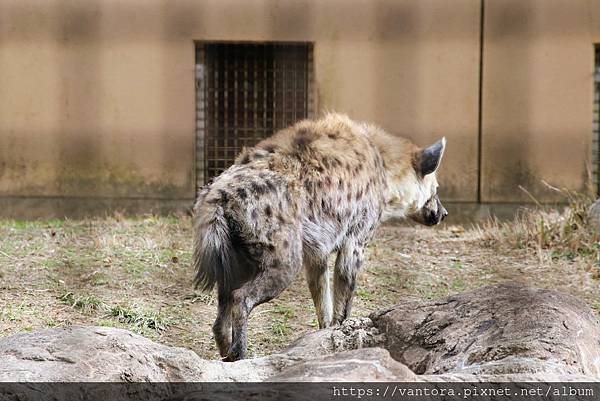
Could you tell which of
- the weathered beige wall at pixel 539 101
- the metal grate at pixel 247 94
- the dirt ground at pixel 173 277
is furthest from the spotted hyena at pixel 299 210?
the metal grate at pixel 247 94

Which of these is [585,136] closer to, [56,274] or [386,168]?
[386,168]

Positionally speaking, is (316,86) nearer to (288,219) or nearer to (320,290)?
(320,290)

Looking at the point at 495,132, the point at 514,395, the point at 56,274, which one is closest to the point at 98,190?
the point at 56,274

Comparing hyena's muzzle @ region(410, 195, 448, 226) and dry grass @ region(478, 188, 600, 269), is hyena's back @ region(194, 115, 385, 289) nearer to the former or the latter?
hyena's muzzle @ region(410, 195, 448, 226)

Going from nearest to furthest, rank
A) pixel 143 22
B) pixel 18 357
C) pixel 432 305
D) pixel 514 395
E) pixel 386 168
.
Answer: pixel 514 395, pixel 18 357, pixel 432 305, pixel 386 168, pixel 143 22

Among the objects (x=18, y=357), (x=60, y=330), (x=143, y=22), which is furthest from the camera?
(x=143, y=22)

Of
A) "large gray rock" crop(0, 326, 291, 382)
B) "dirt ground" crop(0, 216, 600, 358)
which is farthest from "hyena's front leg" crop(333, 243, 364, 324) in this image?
"large gray rock" crop(0, 326, 291, 382)

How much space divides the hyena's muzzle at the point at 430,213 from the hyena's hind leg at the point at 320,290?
931 mm

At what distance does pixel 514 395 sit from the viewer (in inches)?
95.1

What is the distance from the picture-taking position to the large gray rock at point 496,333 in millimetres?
2791

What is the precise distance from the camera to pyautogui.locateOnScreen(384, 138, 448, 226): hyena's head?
4980 millimetres

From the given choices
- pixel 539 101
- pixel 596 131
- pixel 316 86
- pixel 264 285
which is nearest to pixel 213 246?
pixel 264 285

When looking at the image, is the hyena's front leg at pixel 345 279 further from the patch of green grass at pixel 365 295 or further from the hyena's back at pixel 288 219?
the patch of green grass at pixel 365 295

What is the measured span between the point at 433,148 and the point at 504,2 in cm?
239
